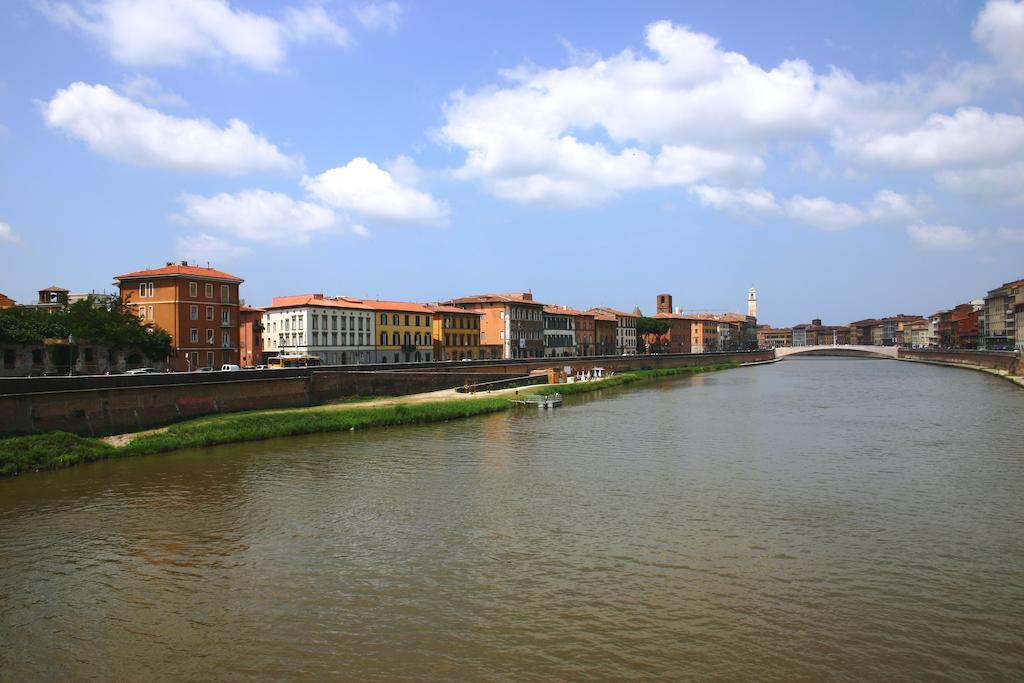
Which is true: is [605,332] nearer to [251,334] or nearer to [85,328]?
[251,334]

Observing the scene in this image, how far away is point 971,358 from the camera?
114500mm

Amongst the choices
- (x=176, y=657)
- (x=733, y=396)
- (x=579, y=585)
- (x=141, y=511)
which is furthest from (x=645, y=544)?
(x=733, y=396)

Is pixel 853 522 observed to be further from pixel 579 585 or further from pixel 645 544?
pixel 579 585

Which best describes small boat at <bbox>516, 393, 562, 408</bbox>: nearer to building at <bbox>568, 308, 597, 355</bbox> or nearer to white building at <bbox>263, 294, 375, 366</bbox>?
white building at <bbox>263, 294, 375, 366</bbox>

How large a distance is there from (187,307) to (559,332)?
6341 centimetres

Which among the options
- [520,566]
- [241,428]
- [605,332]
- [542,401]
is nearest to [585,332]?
[605,332]

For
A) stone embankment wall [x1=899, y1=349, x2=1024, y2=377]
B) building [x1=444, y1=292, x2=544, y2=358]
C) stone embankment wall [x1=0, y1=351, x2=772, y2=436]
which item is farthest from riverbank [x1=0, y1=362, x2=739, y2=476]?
stone embankment wall [x1=899, y1=349, x2=1024, y2=377]

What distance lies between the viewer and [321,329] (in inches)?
2776

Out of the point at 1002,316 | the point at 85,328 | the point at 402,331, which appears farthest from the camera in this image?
the point at 1002,316

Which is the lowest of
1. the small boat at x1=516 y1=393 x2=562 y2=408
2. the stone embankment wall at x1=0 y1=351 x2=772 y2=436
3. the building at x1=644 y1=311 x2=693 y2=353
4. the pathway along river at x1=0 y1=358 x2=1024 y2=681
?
the pathway along river at x1=0 y1=358 x2=1024 y2=681

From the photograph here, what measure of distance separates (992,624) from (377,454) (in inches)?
945

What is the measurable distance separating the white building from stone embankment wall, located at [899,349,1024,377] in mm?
74150

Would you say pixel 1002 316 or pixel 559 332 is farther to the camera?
pixel 1002 316

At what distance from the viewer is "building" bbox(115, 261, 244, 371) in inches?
2233
